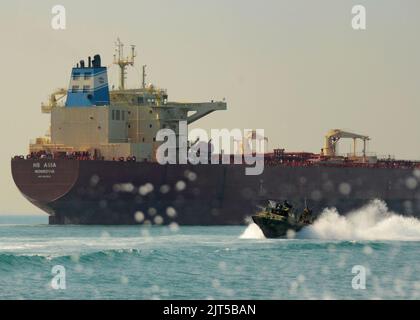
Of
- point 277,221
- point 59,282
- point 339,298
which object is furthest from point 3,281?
point 277,221

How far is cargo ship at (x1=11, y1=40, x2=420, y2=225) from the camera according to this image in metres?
93.1

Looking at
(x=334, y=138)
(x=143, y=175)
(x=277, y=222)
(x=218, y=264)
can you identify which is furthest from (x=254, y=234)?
(x=334, y=138)

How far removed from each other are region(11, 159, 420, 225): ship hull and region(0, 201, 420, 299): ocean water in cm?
1484

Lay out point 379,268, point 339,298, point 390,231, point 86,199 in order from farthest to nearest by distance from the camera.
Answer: point 86,199 < point 390,231 < point 379,268 < point 339,298

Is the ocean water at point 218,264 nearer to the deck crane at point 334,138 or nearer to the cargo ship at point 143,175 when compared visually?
the cargo ship at point 143,175

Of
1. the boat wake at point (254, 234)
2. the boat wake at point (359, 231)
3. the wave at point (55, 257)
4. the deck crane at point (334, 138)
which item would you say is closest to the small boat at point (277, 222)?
the boat wake at point (359, 231)

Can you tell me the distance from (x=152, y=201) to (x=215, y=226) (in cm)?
533

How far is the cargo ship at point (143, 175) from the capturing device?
93.1 meters

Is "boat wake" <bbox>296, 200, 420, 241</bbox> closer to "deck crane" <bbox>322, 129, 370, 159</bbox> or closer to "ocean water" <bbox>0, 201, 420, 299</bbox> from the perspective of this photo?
"ocean water" <bbox>0, 201, 420, 299</bbox>

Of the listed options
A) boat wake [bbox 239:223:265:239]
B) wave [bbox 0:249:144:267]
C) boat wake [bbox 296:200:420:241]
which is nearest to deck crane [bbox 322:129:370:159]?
boat wake [bbox 296:200:420:241]

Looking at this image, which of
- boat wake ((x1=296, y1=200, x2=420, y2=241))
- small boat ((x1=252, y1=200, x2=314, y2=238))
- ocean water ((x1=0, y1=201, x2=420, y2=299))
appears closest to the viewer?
ocean water ((x1=0, y1=201, x2=420, y2=299))

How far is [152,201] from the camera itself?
94688 mm
